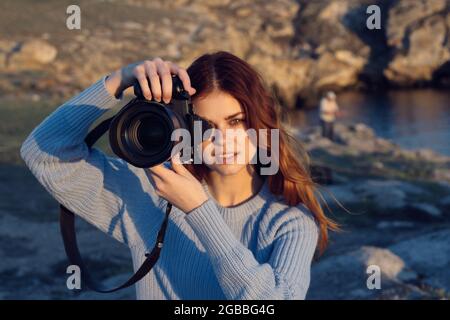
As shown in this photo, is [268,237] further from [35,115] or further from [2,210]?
[35,115]

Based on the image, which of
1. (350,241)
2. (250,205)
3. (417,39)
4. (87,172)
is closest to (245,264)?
(250,205)

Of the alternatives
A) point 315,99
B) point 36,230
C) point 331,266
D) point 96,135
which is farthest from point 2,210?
point 315,99

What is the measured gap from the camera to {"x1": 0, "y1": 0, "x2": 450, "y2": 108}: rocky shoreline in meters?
25.5

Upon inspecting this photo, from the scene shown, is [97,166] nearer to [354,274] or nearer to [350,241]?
[354,274]

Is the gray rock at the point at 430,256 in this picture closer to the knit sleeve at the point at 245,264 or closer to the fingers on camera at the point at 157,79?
the knit sleeve at the point at 245,264

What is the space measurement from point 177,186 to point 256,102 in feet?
1.53

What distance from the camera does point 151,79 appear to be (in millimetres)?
2348

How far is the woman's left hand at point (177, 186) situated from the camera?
2.27 metres

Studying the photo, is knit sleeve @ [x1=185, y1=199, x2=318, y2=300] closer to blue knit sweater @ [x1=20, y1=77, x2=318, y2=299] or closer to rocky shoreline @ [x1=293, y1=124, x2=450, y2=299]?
blue knit sweater @ [x1=20, y1=77, x2=318, y2=299]

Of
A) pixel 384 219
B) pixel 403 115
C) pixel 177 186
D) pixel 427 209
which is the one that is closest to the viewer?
pixel 177 186

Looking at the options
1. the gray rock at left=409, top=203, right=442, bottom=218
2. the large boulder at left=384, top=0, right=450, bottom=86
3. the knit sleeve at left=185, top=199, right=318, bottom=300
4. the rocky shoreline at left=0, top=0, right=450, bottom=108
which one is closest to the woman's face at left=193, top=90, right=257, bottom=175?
the knit sleeve at left=185, top=199, right=318, bottom=300

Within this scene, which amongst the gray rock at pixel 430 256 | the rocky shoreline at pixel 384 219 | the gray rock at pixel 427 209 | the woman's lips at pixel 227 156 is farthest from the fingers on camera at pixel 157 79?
the gray rock at pixel 427 209

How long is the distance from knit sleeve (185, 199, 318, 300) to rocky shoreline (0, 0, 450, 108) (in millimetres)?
21048
